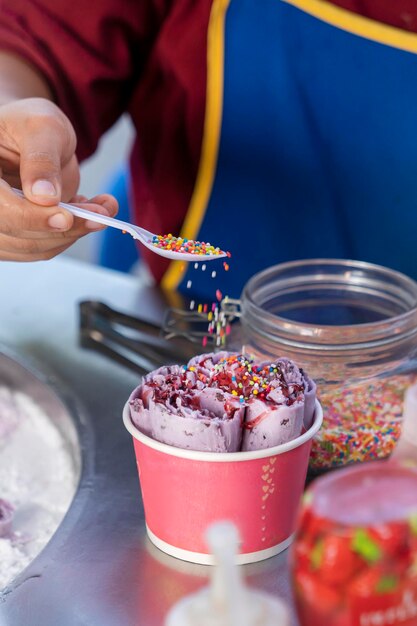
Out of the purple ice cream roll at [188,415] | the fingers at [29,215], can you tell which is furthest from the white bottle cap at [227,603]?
the fingers at [29,215]

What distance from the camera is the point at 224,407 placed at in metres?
0.64

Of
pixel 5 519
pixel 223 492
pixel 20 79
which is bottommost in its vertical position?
pixel 5 519

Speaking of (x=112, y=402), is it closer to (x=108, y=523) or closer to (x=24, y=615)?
(x=108, y=523)

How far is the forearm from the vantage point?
42.6 inches

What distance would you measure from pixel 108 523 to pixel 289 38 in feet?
2.28

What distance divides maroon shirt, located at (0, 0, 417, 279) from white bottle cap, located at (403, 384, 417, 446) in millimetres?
552

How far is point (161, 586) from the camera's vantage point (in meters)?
0.67

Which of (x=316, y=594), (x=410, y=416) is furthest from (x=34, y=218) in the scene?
(x=316, y=594)

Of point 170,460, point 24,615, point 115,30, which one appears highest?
point 115,30

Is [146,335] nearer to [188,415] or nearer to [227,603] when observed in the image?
[188,415]

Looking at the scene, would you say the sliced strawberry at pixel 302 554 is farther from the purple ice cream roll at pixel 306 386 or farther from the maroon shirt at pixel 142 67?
the maroon shirt at pixel 142 67

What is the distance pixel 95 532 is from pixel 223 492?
167 millimetres

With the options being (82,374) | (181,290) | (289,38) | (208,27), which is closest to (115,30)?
(208,27)

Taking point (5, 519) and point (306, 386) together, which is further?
point (5, 519)
